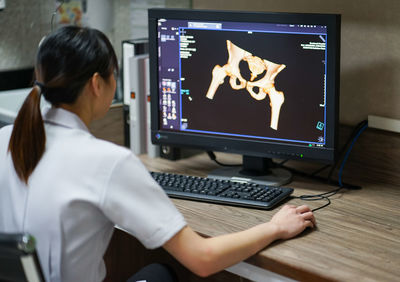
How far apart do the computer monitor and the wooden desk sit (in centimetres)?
13

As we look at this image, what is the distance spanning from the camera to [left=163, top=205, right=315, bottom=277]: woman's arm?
3.99 ft

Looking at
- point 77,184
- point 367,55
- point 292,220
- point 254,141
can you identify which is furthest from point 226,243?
point 367,55

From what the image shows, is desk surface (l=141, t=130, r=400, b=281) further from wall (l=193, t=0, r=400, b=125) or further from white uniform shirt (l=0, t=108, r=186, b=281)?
white uniform shirt (l=0, t=108, r=186, b=281)

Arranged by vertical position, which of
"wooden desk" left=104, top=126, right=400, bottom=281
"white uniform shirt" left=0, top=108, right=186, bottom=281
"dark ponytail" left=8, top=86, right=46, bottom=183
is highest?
"dark ponytail" left=8, top=86, right=46, bottom=183

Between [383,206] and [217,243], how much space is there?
564 millimetres

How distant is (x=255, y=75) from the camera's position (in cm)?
173

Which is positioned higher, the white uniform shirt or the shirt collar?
the shirt collar

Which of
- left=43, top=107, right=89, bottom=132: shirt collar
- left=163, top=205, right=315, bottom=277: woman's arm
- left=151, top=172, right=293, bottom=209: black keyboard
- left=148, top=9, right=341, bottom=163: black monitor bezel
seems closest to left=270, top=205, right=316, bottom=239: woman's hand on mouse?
left=163, top=205, right=315, bottom=277: woman's arm

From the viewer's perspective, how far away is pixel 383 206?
63.3 inches

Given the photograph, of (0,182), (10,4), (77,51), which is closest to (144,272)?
(0,182)

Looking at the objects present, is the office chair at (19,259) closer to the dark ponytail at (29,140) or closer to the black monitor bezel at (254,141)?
the dark ponytail at (29,140)

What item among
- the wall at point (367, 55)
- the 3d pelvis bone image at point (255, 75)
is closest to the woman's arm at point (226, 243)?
the 3d pelvis bone image at point (255, 75)

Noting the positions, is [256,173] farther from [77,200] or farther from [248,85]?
[77,200]

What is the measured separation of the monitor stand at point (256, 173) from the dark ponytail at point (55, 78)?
689 millimetres
